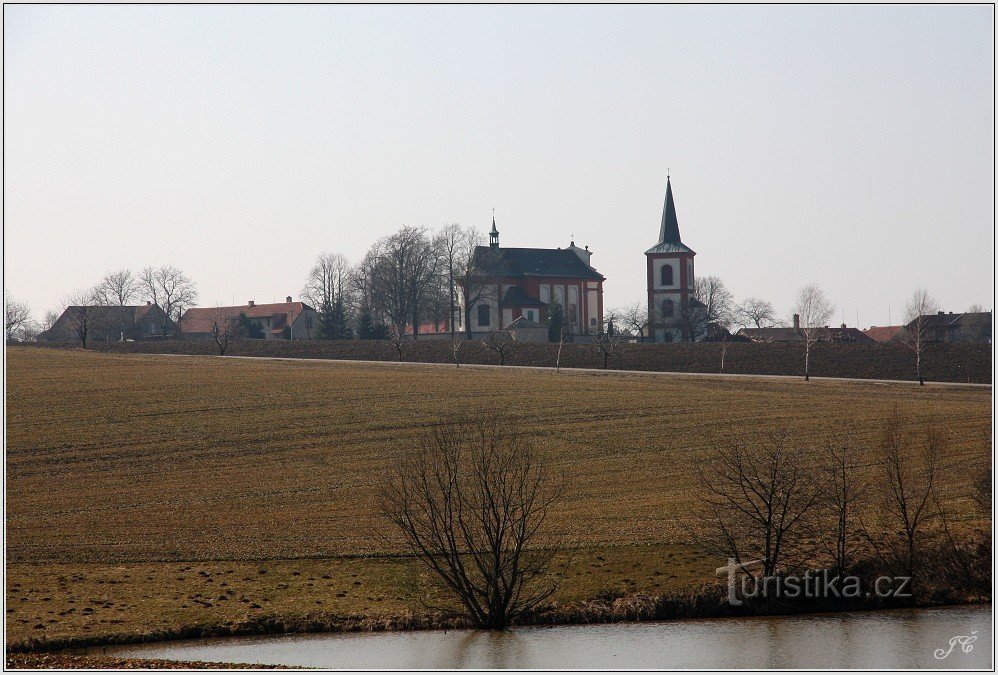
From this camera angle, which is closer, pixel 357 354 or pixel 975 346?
pixel 975 346

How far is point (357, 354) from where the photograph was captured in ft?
240

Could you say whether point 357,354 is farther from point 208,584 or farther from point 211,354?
point 208,584

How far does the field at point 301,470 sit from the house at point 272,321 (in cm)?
4789

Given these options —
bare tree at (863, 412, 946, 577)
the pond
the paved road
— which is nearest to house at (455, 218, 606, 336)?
the paved road

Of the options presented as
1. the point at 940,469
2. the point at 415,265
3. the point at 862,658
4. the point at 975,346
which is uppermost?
the point at 415,265

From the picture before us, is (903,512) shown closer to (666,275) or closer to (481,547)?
(481,547)

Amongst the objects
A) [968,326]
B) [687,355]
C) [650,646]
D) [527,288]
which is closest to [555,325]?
[527,288]

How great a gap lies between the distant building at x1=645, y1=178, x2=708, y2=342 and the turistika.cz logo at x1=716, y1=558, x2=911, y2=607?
2751 inches

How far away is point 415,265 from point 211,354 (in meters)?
18.4

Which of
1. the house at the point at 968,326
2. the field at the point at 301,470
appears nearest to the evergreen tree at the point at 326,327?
the field at the point at 301,470

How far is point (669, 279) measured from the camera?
9775 centimetres

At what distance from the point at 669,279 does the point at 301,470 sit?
6829 centimetres

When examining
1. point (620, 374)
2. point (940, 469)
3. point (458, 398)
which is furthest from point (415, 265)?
point (940, 469)

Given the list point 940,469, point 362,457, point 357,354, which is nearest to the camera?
point 940,469
